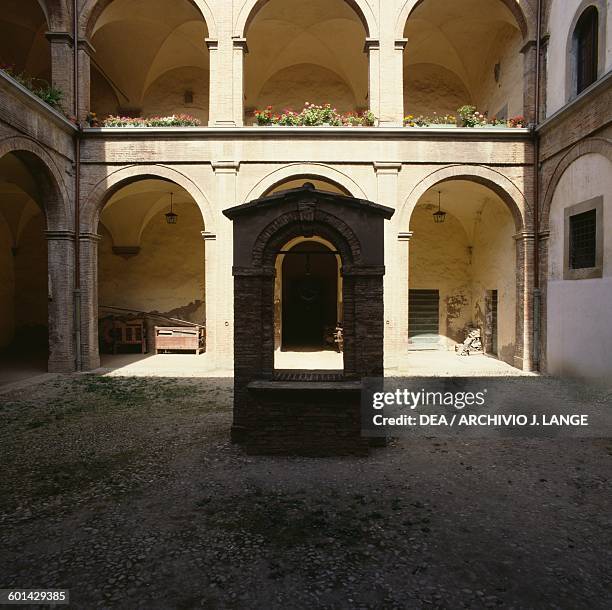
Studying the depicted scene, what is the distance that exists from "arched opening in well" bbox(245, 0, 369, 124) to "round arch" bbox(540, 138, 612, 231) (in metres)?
7.59

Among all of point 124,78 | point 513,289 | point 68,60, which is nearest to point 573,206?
point 513,289

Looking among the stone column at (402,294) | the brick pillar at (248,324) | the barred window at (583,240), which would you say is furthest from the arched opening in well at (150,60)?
the barred window at (583,240)

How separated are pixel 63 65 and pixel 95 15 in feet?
6.14

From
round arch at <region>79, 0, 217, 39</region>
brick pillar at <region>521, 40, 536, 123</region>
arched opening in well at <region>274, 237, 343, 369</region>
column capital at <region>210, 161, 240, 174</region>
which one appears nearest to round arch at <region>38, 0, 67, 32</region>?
round arch at <region>79, 0, 217, 39</region>

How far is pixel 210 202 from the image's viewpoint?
12023 mm

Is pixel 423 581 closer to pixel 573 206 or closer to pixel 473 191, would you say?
pixel 573 206

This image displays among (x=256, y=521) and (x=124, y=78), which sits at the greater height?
(x=124, y=78)

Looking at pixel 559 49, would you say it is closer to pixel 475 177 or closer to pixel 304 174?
pixel 475 177

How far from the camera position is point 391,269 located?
11.8 m

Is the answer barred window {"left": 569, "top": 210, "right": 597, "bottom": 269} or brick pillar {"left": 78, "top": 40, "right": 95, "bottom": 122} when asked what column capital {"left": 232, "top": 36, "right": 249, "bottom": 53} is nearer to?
brick pillar {"left": 78, "top": 40, "right": 95, "bottom": 122}

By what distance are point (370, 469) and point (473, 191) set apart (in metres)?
12.1

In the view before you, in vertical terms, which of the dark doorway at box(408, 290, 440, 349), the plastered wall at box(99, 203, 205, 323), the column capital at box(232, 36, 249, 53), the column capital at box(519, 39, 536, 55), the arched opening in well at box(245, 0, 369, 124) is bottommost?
the dark doorway at box(408, 290, 440, 349)

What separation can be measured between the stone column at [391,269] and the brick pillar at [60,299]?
880cm

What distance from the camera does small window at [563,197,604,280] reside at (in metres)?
9.36
